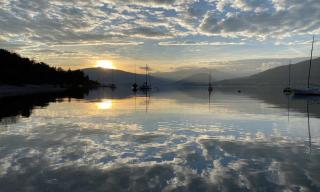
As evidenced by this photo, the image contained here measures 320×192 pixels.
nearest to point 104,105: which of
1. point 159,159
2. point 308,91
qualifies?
point 159,159

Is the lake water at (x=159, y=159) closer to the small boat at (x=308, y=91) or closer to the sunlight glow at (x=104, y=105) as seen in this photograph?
the sunlight glow at (x=104, y=105)

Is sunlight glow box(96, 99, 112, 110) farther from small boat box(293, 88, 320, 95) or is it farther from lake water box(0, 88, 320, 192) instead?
small boat box(293, 88, 320, 95)

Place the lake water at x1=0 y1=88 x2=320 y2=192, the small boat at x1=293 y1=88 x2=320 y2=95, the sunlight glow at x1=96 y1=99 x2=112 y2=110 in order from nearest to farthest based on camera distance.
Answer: the lake water at x1=0 y1=88 x2=320 y2=192 → the sunlight glow at x1=96 y1=99 x2=112 y2=110 → the small boat at x1=293 y1=88 x2=320 y2=95

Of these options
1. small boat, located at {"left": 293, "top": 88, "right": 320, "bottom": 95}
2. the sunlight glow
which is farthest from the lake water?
small boat, located at {"left": 293, "top": 88, "right": 320, "bottom": 95}

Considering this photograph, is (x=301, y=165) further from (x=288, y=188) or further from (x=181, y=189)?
(x=181, y=189)

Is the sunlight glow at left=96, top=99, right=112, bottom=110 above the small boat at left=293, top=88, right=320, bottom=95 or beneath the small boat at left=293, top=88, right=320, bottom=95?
beneath

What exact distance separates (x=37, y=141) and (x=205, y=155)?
34.9 ft

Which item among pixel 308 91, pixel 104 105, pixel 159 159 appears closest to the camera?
pixel 159 159

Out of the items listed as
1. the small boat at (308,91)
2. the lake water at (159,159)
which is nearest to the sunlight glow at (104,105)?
the lake water at (159,159)

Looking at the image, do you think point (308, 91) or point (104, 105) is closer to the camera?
point (104, 105)

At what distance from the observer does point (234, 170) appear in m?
12.9

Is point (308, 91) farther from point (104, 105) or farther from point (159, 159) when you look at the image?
point (159, 159)

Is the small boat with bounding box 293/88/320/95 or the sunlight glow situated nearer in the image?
the sunlight glow

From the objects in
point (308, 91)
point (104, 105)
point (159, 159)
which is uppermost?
point (308, 91)
